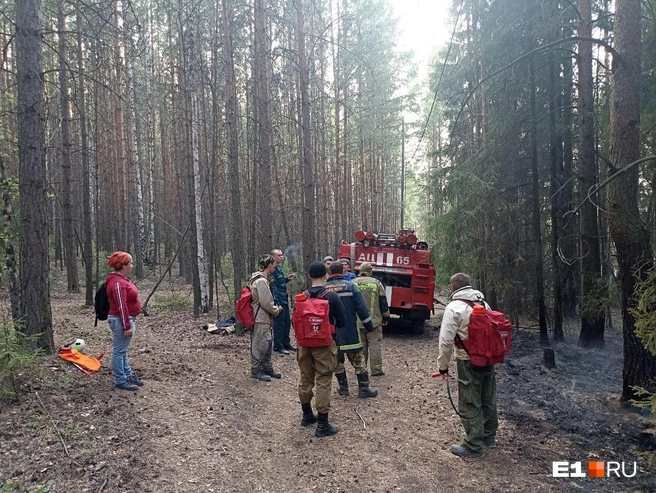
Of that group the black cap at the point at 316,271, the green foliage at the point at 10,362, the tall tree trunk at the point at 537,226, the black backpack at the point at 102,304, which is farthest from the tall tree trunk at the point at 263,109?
the green foliage at the point at 10,362

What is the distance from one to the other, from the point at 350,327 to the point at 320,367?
137 centimetres

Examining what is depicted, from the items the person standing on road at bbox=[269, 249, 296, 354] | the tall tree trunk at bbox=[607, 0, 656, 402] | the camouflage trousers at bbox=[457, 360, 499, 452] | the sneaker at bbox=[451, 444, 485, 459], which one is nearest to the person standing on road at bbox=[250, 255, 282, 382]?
the person standing on road at bbox=[269, 249, 296, 354]

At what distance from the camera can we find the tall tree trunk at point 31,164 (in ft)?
19.5

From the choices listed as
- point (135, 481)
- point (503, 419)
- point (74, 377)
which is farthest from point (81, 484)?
point (503, 419)

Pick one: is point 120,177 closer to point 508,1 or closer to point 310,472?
point 508,1

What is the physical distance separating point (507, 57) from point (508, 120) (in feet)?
4.66

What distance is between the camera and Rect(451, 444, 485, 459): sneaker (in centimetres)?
492

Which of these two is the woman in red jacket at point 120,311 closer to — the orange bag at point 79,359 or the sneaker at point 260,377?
the orange bag at point 79,359

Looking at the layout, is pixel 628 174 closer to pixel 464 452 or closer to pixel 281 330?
pixel 464 452

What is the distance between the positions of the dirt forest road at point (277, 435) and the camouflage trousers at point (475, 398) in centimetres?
25

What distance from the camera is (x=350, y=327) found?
657 centimetres

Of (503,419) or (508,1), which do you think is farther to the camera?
(508,1)

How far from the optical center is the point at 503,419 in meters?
6.09

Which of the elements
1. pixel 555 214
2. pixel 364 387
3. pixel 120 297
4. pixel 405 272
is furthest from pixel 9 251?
pixel 555 214
